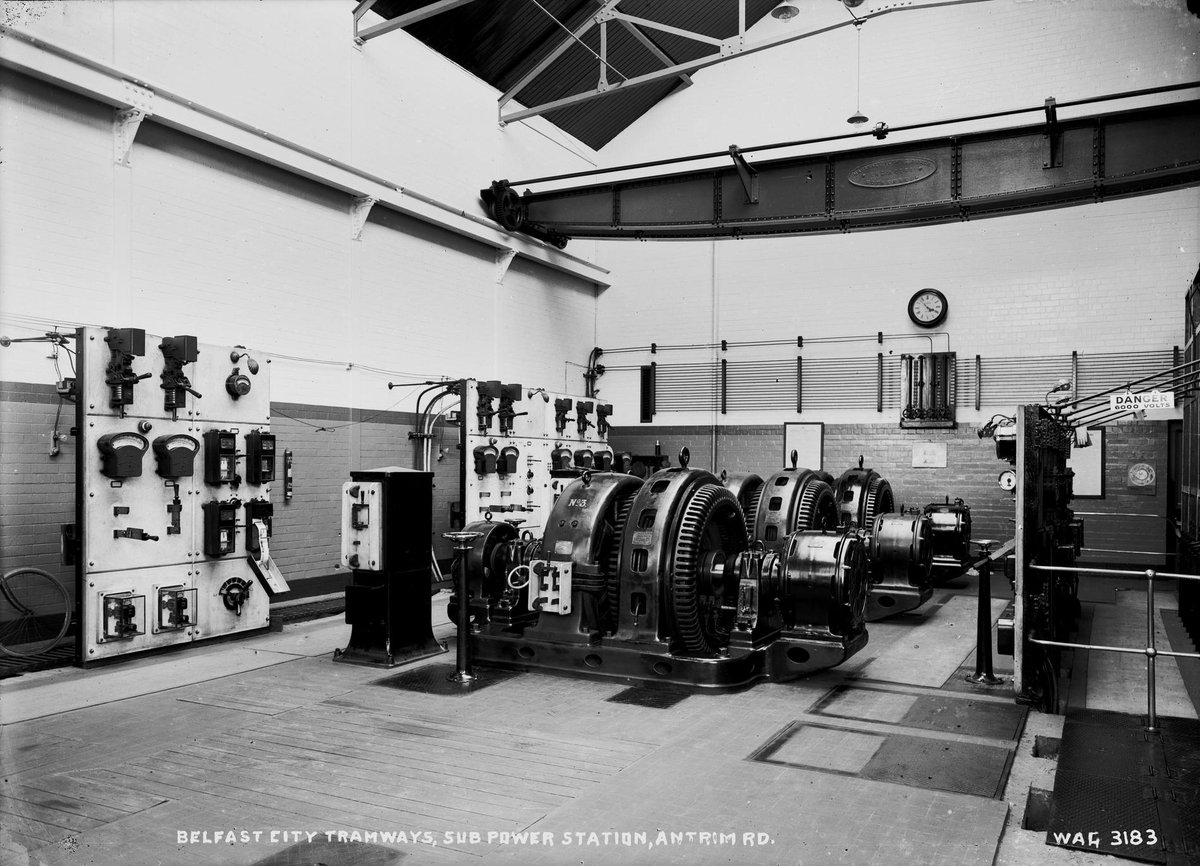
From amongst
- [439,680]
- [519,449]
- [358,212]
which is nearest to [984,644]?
[439,680]

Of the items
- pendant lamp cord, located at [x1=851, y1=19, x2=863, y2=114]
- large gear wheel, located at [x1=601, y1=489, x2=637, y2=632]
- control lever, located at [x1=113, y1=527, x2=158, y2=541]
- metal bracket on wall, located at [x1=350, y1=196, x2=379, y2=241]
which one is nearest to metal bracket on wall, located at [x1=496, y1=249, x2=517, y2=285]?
metal bracket on wall, located at [x1=350, y1=196, x2=379, y2=241]

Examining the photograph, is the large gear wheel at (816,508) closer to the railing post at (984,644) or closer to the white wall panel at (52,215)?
the railing post at (984,644)

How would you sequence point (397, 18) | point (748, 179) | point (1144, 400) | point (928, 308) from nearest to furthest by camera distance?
point (1144, 400) → point (397, 18) → point (748, 179) → point (928, 308)

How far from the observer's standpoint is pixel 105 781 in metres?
3.92

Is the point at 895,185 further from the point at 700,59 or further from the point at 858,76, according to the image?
the point at 858,76

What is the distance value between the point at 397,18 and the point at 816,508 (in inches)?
283

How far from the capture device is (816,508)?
8125mm

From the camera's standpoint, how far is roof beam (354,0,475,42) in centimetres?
954

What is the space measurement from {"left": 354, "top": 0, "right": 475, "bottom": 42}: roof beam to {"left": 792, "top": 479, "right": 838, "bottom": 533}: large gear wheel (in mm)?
6499

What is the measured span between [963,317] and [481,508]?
752 cm

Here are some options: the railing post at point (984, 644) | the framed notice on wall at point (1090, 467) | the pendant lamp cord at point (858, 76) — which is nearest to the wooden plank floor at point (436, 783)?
the railing post at point (984, 644)

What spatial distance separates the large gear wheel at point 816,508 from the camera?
8.00 m

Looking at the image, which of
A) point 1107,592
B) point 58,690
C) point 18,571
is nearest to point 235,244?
point 18,571

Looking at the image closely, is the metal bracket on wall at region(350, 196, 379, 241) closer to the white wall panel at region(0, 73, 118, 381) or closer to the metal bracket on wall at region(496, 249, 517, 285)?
the metal bracket on wall at region(496, 249, 517, 285)
